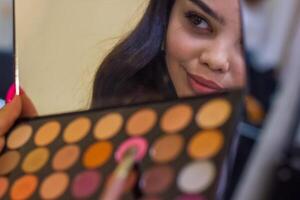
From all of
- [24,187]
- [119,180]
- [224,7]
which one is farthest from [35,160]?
[224,7]

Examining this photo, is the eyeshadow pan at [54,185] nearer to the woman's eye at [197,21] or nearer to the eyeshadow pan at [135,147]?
the eyeshadow pan at [135,147]

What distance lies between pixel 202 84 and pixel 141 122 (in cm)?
7

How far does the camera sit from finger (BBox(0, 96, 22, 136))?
1.90 ft

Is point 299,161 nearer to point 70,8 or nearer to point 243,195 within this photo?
point 243,195

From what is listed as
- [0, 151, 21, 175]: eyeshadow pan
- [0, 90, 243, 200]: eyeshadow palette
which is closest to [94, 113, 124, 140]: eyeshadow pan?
[0, 90, 243, 200]: eyeshadow palette

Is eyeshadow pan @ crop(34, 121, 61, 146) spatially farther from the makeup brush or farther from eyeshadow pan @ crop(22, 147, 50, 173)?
the makeup brush

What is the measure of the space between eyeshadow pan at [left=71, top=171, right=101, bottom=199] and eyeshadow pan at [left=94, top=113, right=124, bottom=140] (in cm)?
4

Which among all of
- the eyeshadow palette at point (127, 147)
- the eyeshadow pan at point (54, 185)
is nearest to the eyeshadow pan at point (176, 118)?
the eyeshadow palette at point (127, 147)

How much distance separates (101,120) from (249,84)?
0.52 ft

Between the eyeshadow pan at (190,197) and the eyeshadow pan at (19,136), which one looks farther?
the eyeshadow pan at (19,136)

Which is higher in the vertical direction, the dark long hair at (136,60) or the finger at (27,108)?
the dark long hair at (136,60)

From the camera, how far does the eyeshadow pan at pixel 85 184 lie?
47 centimetres

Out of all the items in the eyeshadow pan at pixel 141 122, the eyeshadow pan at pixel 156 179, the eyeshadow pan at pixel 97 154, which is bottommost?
the eyeshadow pan at pixel 97 154

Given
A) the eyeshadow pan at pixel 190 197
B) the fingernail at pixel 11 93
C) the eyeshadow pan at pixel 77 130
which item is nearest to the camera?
the eyeshadow pan at pixel 190 197
